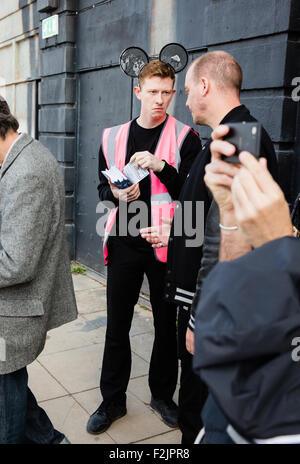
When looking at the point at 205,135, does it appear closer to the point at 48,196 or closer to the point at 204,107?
the point at 204,107

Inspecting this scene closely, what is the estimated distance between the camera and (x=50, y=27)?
292 inches

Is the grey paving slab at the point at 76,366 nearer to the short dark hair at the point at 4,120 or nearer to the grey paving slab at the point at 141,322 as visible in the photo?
the grey paving slab at the point at 141,322

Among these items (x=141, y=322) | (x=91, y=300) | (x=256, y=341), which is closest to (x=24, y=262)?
(x=256, y=341)

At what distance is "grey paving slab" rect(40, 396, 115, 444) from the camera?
317 centimetres

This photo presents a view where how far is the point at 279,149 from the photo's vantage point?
3865 millimetres

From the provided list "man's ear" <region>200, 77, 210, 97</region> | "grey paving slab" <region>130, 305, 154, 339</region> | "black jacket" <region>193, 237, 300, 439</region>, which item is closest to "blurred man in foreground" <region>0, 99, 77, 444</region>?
"man's ear" <region>200, 77, 210, 97</region>

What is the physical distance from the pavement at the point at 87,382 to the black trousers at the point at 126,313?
0.23m

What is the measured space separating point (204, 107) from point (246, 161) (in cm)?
137

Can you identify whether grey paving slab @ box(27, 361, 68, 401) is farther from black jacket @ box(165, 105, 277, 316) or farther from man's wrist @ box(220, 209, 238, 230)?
man's wrist @ box(220, 209, 238, 230)

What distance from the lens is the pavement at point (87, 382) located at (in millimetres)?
3254

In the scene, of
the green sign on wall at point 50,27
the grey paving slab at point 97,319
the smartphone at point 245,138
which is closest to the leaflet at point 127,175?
the smartphone at point 245,138

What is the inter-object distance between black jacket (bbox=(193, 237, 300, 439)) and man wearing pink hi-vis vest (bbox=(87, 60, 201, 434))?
2.07 meters

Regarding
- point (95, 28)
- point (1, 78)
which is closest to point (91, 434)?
point (95, 28)

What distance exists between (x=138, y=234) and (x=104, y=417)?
1.21m
